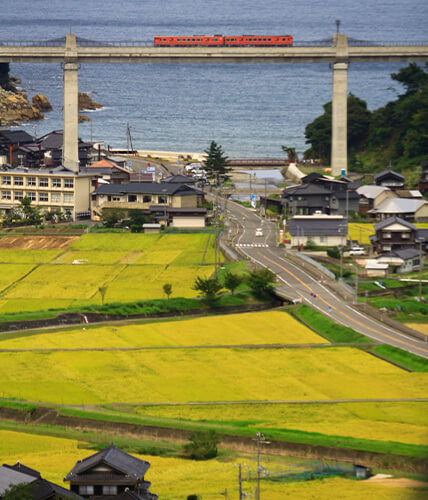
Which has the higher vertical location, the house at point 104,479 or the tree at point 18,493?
the tree at point 18,493

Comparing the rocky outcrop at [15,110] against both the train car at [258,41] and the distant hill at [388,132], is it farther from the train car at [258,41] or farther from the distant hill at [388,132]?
the distant hill at [388,132]

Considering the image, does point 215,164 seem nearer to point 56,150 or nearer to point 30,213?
point 56,150

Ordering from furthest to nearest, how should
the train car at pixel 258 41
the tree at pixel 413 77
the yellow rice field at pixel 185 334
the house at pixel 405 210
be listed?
the tree at pixel 413 77, the train car at pixel 258 41, the house at pixel 405 210, the yellow rice field at pixel 185 334

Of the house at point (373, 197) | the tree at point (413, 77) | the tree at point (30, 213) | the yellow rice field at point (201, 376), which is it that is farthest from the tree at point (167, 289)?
the tree at point (413, 77)

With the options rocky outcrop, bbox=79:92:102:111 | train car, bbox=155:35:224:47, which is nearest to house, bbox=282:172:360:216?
train car, bbox=155:35:224:47

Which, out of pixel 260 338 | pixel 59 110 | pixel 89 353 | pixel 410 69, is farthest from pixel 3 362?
pixel 59 110

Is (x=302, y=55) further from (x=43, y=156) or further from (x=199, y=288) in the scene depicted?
(x=199, y=288)

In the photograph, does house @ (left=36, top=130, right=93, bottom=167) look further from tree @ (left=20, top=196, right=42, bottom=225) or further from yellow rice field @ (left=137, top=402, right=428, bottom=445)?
yellow rice field @ (left=137, top=402, right=428, bottom=445)
